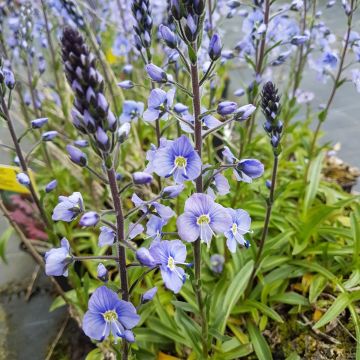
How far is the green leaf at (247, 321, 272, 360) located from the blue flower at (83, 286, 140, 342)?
1.09 m

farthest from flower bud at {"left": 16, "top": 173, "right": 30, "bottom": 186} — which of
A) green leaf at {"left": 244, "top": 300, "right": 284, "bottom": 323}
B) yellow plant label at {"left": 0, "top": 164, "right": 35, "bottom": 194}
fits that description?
green leaf at {"left": 244, "top": 300, "right": 284, "bottom": 323}

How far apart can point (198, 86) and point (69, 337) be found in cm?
220

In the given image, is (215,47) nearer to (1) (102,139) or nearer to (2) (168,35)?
(2) (168,35)

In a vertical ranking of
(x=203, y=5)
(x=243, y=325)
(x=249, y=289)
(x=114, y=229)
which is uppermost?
(x=203, y=5)

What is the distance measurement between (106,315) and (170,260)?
32 centimetres

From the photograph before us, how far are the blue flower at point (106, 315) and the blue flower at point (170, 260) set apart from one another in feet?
0.57

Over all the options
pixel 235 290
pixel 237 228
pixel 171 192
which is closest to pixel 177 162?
pixel 171 192

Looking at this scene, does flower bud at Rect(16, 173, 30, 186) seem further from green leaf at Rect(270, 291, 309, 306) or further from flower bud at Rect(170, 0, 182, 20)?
green leaf at Rect(270, 291, 309, 306)

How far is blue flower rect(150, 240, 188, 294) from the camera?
1610 millimetres

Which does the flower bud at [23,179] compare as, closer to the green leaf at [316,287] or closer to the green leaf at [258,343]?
the green leaf at [258,343]

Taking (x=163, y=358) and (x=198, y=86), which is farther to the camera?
(x=163, y=358)

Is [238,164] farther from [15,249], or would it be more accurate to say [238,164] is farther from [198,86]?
[15,249]

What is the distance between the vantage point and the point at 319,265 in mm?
2836

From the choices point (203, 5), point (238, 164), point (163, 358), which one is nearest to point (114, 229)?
point (238, 164)
